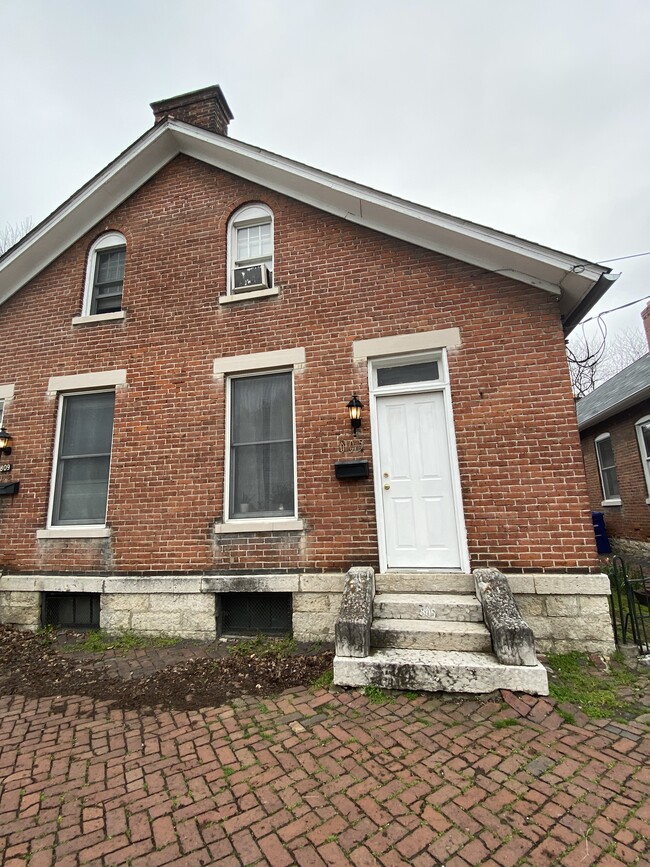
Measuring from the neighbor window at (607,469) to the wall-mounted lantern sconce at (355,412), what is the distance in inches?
403

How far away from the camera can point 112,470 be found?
6477 millimetres

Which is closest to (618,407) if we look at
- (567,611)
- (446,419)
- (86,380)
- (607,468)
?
(607,468)

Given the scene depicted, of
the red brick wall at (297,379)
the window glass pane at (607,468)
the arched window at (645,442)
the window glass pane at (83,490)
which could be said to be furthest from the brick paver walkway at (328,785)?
the window glass pane at (607,468)

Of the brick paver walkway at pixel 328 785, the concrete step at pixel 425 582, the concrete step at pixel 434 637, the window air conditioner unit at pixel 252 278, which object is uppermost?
the window air conditioner unit at pixel 252 278

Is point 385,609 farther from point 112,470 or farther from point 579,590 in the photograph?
point 112,470

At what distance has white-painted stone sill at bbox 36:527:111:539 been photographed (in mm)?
6266

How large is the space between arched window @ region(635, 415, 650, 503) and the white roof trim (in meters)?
6.60

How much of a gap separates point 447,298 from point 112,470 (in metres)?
5.50

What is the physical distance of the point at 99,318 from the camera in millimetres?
7066

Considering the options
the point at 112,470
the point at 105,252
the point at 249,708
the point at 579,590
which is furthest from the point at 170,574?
the point at 105,252

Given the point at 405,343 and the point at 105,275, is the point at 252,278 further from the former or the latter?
the point at 105,275

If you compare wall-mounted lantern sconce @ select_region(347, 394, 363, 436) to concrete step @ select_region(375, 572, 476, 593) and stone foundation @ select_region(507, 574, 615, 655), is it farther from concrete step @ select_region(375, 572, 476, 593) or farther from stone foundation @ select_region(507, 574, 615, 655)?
stone foundation @ select_region(507, 574, 615, 655)

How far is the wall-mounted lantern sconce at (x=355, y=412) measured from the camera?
5746 mm

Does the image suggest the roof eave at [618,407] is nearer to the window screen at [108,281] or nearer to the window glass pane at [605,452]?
the window glass pane at [605,452]
